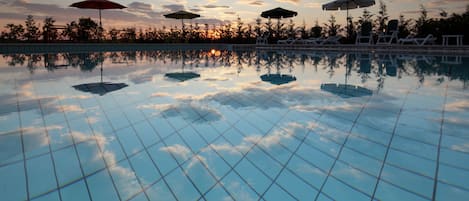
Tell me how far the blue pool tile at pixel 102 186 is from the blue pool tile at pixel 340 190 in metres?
1.00

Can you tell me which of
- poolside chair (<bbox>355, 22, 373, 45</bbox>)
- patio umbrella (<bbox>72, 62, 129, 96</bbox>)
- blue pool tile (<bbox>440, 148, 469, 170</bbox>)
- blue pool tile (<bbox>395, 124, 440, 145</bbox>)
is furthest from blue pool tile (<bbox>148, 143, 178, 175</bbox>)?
poolside chair (<bbox>355, 22, 373, 45</bbox>)

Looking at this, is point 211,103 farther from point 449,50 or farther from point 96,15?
point 96,15

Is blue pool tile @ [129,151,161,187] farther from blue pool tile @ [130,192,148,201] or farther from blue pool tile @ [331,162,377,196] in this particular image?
blue pool tile @ [331,162,377,196]

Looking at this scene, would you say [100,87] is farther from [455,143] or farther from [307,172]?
[455,143]

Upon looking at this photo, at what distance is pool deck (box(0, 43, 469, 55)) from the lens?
10.2 meters

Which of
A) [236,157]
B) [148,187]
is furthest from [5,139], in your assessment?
[236,157]

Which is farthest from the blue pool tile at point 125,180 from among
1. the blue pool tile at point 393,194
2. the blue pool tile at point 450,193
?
the blue pool tile at point 450,193

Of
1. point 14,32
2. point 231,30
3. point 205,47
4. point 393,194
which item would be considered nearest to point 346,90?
point 393,194

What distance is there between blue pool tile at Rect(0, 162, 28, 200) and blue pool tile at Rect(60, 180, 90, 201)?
0.16 m

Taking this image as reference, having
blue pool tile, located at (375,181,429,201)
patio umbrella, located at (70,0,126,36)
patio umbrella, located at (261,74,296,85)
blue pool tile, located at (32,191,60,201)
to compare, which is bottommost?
blue pool tile, located at (32,191,60,201)

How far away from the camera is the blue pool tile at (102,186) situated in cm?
132

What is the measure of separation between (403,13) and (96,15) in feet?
51.0

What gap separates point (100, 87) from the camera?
4305 mm

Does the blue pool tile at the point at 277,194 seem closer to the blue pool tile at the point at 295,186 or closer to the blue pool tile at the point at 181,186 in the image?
the blue pool tile at the point at 295,186
